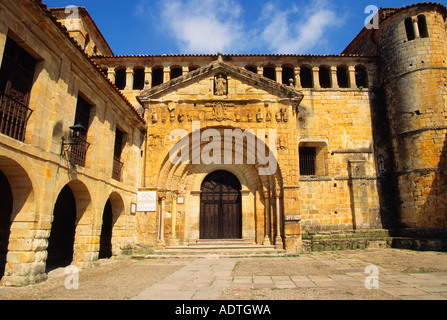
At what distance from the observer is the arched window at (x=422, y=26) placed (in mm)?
14852

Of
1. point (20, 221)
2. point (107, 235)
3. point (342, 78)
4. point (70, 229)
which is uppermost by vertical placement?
point (342, 78)

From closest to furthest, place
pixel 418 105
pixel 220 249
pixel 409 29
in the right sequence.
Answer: pixel 220 249
pixel 418 105
pixel 409 29

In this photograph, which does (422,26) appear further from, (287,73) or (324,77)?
(287,73)

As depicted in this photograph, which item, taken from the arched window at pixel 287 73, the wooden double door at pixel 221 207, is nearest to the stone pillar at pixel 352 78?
the arched window at pixel 287 73

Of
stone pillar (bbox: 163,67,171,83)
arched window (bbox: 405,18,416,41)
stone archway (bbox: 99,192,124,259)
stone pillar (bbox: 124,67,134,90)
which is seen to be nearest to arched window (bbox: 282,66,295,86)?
arched window (bbox: 405,18,416,41)

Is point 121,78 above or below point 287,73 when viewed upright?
below

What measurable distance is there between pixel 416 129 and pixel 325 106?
4.45 m

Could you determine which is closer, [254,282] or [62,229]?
[254,282]

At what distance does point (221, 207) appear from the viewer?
13086mm

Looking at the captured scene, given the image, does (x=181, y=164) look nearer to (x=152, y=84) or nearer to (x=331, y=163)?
(x=152, y=84)

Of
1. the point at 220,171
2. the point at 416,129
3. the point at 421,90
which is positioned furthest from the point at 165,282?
the point at 421,90

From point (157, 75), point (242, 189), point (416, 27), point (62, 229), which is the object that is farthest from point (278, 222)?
point (416, 27)

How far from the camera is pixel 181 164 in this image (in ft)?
41.6

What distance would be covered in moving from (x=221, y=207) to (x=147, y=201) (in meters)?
3.36
